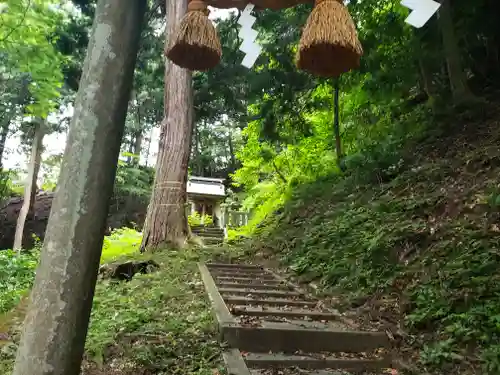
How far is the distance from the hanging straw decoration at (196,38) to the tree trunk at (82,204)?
1.18 feet

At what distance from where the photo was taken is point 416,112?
904 cm

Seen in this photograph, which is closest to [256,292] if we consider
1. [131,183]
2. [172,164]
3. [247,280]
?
[247,280]

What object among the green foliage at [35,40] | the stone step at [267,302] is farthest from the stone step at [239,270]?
the green foliage at [35,40]

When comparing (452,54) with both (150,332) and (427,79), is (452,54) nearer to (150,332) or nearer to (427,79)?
(427,79)

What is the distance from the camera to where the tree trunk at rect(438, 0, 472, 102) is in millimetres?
7473

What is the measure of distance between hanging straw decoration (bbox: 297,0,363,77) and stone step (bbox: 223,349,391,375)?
6.38 feet

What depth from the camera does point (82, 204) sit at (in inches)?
69.3

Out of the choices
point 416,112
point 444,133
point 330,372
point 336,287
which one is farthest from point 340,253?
point 416,112

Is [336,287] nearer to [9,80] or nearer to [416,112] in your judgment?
[416,112]

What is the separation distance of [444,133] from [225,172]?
19623mm

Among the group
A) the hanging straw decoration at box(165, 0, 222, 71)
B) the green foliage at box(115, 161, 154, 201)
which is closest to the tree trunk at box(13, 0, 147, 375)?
the hanging straw decoration at box(165, 0, 222, 71)

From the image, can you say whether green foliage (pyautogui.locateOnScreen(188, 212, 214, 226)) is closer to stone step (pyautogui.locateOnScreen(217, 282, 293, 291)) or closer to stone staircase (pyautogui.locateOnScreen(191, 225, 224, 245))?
stone staircase (pyautogui.locateOnScreen(191, 225, 224, 245))

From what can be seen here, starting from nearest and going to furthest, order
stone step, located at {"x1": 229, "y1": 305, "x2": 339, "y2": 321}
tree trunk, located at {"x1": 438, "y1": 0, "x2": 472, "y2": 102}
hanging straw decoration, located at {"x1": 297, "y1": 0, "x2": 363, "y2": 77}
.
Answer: hanging straw decoration, located at {"x1": 297, "y1": 0, "x2": 363, "y2": 77}
stone step, located at {"x1": 229, "y1": 305, "x2": 339, "y2": 321}
tree trunk, located at {"x1": 438, "y1": 0, "x2": 472, "y2": 102}

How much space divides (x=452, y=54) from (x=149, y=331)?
6875 millimetres
